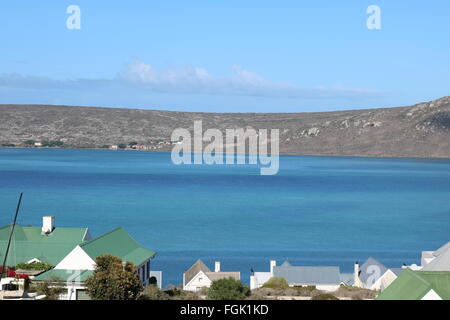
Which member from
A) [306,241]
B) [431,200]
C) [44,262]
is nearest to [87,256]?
[44,262]

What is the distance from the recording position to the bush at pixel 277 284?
26.8m

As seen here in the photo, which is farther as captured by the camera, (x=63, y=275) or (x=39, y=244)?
(x=39, y=244)

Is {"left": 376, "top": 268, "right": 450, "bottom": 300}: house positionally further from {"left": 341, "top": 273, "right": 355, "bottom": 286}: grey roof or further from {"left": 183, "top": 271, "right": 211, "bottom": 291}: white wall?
{"left": 341, "top": 273, "right": 355, "bottom": 286}: grey roof

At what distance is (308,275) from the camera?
103 ft

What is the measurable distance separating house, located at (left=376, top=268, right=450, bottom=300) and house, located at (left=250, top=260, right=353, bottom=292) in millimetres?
11659

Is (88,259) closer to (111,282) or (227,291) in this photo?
(111,282)

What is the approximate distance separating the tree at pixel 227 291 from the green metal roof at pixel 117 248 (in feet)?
14.9

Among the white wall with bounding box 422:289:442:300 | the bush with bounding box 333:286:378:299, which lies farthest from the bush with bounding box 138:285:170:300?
the white wall with bounding box 422:289:442:300

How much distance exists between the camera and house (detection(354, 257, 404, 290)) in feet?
96.1

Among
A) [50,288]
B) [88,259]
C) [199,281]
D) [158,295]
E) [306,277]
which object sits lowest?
[306,277]

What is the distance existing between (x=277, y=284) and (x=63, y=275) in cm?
Result: 943

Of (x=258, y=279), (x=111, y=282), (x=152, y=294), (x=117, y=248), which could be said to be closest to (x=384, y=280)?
(x=258, y=279)
